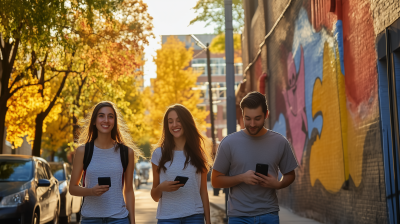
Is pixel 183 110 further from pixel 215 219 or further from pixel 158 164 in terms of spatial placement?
pixel 215 219

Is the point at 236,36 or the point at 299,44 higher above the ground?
the point at 236,36

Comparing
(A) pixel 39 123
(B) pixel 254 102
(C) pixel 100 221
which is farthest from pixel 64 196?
(B) pixel 254 102

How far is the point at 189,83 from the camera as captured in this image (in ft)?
159

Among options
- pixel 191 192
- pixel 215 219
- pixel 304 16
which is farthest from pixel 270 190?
pixel 215 219

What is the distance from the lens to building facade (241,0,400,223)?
24.8 feet

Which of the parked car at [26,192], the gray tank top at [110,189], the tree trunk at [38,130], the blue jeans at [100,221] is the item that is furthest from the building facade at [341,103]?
the tree trunk at [38,130]

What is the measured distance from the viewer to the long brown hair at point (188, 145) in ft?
16.5

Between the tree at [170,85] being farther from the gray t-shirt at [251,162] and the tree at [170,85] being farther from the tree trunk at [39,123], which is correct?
the gray t-shirt at [251,162]

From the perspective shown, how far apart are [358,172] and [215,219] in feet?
21.7

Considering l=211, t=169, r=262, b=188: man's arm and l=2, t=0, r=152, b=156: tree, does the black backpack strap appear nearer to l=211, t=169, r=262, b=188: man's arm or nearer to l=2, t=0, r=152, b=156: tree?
l=211, t=169, r=262, b=188: man's arm

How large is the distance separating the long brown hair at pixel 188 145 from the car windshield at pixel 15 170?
19.5 feet

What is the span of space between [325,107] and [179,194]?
6930 millimetres

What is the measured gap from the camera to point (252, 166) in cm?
470

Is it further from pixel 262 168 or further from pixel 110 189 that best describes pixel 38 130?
pixel 262 168
